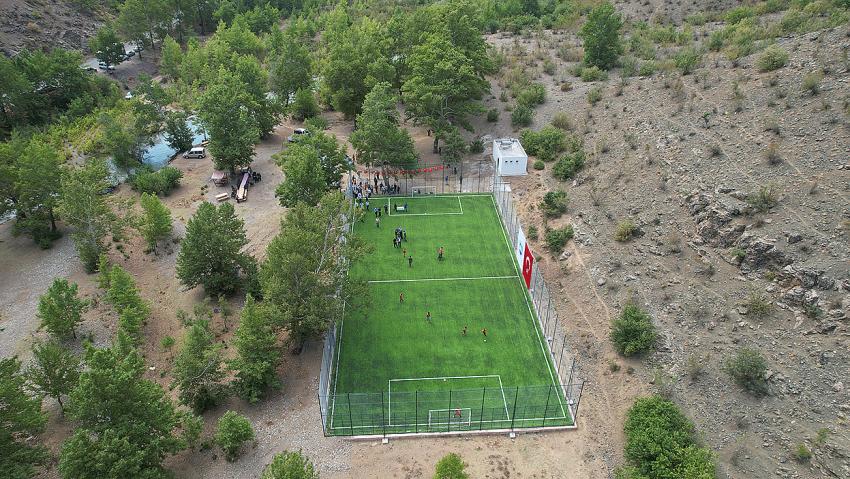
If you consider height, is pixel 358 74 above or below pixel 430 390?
above

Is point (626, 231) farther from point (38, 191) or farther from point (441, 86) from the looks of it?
point (38, 191)

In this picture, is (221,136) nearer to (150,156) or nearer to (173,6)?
(150,156)

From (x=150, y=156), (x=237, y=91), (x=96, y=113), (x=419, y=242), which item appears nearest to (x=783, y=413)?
(x=419, y=242)

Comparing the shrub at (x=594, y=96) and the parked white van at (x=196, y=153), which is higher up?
the shrub at (x=594, y=96)

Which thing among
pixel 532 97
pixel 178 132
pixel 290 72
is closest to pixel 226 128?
pixel 178 132

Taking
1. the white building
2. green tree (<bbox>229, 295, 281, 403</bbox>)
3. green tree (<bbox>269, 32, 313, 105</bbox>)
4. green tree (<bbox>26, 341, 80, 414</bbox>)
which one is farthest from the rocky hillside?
green tree (<bbox>229, 295, 281, 403</bbox>)

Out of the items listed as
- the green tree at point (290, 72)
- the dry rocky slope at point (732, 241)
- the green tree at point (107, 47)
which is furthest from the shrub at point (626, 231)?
the green tree at point (107, 47)

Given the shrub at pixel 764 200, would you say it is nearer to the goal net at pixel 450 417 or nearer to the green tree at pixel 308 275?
the goal net at pixel 450 417
